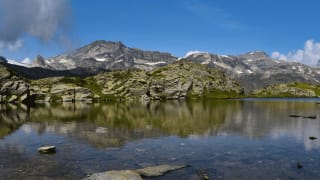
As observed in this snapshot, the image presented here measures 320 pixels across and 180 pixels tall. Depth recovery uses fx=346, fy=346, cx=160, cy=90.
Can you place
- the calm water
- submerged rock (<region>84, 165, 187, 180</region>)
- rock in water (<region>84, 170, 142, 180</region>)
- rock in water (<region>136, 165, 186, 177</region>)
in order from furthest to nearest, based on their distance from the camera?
the calm water
rock in water (<region>136, 165, 186, 177</region>)
submerged rock (<region>84, 165, 187, 180</region>)
rock in water (<region>84, 170, 142, 180</region>)

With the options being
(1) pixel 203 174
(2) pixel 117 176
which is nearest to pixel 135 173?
(2) pixel 117 176

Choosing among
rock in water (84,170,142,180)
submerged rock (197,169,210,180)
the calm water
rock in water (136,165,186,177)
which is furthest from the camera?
the calm water

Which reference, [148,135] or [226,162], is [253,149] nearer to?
[226,162]

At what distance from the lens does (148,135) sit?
274 ft

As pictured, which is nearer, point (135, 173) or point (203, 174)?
point (135, 173)

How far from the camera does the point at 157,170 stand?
154 ft

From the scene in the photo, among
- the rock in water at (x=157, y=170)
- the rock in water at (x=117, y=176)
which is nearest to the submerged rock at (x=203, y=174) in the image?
the rock in water at (x=157, y=170)

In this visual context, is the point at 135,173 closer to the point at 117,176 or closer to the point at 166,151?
the point at 117,176

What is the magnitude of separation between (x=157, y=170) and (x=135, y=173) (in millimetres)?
4514

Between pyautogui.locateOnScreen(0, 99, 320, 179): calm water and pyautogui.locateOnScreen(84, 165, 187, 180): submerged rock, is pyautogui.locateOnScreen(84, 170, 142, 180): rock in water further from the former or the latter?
pyautogui.locateOnScreen(0, 99, 320, 179): calm water

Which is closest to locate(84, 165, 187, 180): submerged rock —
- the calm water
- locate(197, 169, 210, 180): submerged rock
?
the calm water

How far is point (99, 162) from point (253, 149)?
29.4m

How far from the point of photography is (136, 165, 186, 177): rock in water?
45250 millimetres

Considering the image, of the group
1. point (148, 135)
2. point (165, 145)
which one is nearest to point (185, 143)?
point (165, 145)
